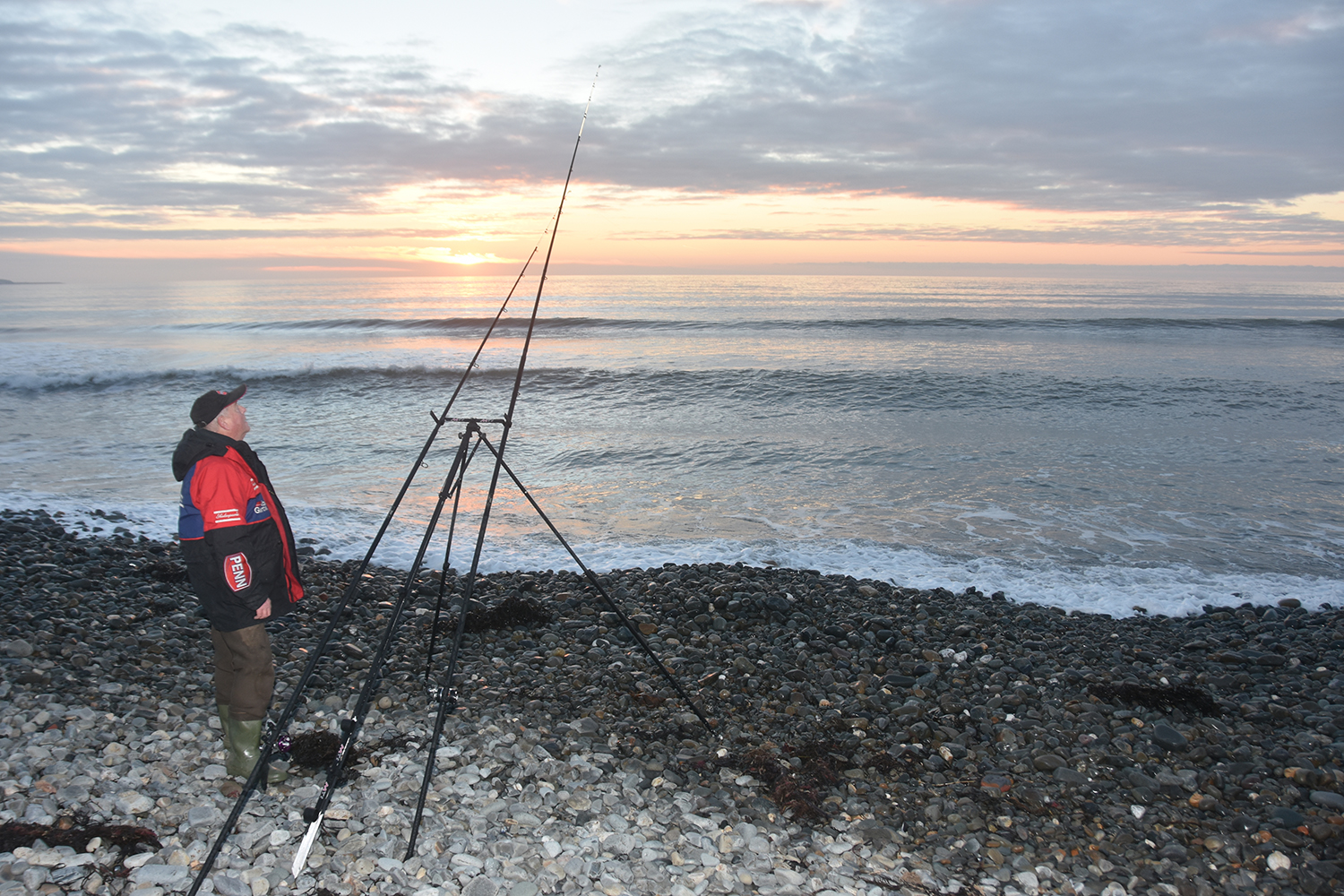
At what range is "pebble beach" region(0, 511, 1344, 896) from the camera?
133 inches

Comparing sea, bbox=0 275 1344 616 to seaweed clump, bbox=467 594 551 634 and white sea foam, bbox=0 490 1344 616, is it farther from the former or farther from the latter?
seaweed clump, bbox=467 594 551 634

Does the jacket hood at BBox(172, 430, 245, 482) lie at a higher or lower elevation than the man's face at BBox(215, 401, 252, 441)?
lower

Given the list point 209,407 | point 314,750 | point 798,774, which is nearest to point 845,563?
point 798,774

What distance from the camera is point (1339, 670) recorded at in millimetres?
5512

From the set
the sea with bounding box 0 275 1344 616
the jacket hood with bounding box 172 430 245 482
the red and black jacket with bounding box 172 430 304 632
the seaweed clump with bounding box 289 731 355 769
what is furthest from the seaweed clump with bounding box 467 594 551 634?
the jacket hood with bounding box 172 430 245 482

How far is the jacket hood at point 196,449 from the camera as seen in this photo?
139 inches

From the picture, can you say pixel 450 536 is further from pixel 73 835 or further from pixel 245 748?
pixel 73 835

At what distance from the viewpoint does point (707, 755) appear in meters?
4.31

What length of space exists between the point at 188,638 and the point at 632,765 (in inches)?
146

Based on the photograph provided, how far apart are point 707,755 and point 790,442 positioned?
1150 centimetres

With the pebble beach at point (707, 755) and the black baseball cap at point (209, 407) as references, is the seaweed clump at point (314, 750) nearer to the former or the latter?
the pebble beach at point (707, 755)

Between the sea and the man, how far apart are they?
1.06 metres

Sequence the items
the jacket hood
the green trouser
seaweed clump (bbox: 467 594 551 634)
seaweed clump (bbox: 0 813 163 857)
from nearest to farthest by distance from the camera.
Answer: seaweed clump (bbox: 0 813 163 857) → the jacket hood → the green trouser → seaweed clump (bbox: 467 594 551 634)

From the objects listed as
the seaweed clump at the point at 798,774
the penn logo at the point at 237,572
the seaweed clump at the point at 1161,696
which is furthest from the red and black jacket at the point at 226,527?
the seaweed clump at the point at 1161,696
